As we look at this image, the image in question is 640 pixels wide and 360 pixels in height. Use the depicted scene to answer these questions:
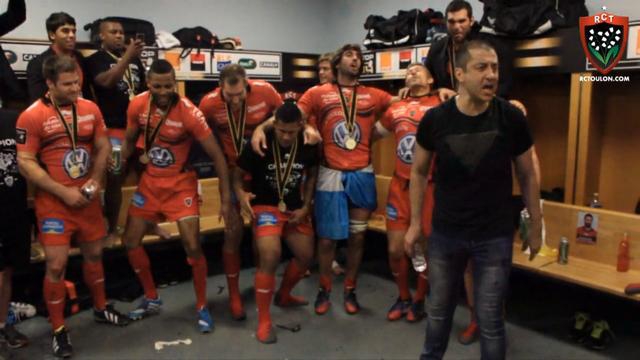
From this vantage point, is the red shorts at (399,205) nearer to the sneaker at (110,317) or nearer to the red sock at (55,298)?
the sneaker at (110,317)

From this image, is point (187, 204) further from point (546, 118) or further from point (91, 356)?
point (546, 118)

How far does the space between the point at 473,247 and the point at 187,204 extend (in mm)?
1769

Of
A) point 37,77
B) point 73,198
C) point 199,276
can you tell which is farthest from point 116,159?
point 199,276

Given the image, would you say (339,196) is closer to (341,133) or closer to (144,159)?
(341,133)

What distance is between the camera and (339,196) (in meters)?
3.46

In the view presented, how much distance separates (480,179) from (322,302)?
1.82 meters

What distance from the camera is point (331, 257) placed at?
11.8ft

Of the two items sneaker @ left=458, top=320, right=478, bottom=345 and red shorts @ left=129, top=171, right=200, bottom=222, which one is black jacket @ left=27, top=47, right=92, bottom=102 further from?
sneaker @ left=458, top=320, right=478, bottom=345

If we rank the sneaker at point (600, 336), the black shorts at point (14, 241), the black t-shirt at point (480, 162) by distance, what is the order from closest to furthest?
the black t-shirt at point (480, 162), the black shorts at point (14, 241), the sneaker at point (600, 336)

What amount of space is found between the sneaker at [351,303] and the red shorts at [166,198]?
1.09 m

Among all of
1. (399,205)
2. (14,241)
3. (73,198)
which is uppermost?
(73,198)

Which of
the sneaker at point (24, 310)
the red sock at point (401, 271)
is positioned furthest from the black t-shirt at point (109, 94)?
the red sock at point (401, 271)

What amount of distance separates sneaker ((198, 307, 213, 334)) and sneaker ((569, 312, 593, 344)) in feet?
6.73

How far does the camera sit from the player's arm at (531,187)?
7.24ft
